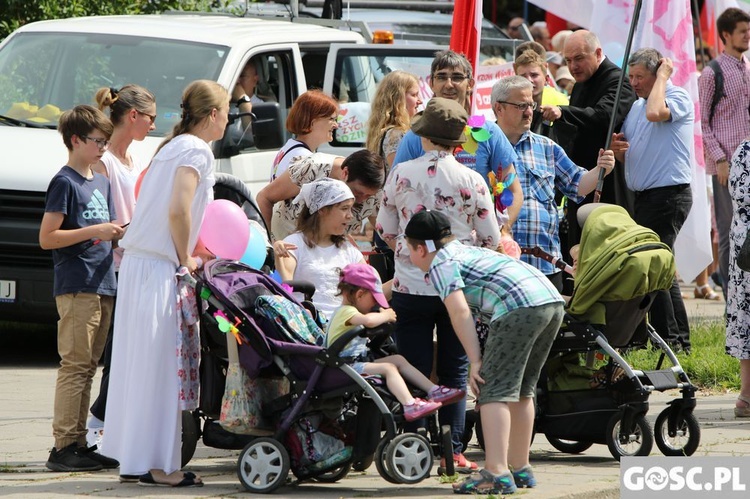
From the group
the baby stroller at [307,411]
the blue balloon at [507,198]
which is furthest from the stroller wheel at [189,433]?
the blue balloon at [507,198]

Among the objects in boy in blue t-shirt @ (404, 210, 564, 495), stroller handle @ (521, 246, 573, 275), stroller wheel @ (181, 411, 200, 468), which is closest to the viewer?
boy in blue t-shirt @ (404, 210, 564, 495)

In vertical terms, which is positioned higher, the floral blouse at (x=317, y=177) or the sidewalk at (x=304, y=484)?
the floral blouse at (x=317, y=177)

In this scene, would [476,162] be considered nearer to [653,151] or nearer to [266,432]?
[266,432]

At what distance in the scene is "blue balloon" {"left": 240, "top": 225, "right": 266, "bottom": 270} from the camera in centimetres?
704

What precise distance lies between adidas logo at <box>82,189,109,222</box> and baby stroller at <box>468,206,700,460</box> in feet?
7.75

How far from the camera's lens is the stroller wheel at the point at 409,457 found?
6.19 m

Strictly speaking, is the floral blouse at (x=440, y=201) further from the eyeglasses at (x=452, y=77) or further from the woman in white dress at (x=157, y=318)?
the eyeglasses at (x=452, y=77)

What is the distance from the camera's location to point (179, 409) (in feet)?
21.4

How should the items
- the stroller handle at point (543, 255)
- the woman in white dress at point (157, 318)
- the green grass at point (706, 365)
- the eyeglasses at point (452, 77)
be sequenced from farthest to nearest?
the green grass at point (706, 365), the eyeglasses at point (452, 77), the stroller handle at point (543, 255), the woman in white dress at point (157, 318)

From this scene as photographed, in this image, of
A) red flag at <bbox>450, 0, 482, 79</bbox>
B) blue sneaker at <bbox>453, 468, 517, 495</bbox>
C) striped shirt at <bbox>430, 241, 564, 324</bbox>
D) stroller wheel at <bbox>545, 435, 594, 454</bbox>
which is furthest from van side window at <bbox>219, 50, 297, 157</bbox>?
blue sneaker at <bbox>453, 468, 517, 495</bbox>

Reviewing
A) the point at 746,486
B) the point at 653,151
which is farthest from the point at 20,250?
the point at 746,486

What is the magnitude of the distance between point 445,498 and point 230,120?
4.78m

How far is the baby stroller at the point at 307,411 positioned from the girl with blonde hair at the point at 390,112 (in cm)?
216

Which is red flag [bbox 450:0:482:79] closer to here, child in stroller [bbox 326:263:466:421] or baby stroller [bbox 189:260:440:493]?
child in stroller [bbox 326:263:466:421]
